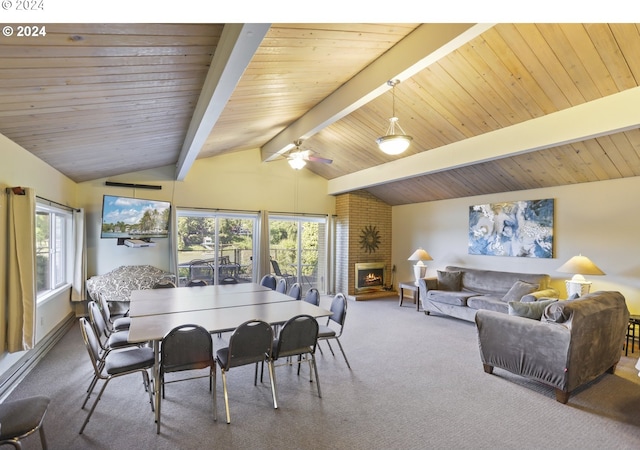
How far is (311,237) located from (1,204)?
19.8ft

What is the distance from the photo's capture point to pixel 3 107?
244cm

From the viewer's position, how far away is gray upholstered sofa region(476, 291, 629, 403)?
Answer: 10.1 ft

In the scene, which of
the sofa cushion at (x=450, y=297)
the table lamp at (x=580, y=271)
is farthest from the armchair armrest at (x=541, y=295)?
the sofa cushion at (x=450, y=297)

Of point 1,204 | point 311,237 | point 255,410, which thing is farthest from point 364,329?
point 1,204

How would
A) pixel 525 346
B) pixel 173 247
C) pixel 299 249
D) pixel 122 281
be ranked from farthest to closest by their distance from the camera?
pixel 299 249, pixel 173 247, pixel 122 281, pixel 525 346

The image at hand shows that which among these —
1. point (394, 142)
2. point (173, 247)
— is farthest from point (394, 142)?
point (173, 247)

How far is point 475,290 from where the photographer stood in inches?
254

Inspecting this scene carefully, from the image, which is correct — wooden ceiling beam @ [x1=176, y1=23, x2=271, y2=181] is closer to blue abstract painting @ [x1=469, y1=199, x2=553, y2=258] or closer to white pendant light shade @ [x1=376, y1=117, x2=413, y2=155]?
white pendant light shade @ [x1=376, y1=117, x2=413, y2=155]

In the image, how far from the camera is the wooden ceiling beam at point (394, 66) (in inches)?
103

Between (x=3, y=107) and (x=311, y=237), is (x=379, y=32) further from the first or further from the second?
(x=311, y=237)

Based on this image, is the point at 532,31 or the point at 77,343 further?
the point at 77,343

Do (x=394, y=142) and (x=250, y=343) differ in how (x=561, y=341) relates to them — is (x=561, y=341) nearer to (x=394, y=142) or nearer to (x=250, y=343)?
(x=394, y=142)

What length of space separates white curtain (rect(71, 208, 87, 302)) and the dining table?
6.37 ft

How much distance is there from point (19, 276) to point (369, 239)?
6771 mm
